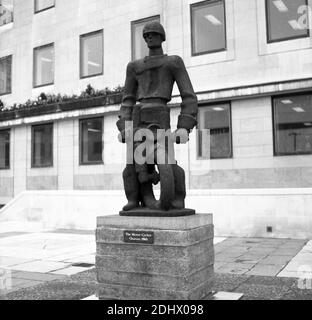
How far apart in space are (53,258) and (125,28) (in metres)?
11.3

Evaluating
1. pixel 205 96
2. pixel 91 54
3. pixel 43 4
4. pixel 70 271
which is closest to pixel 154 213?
pixel 70 271

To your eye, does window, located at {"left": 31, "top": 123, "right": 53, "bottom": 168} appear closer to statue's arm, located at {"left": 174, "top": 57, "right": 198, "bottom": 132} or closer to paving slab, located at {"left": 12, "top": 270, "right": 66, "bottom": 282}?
paving slab, located at {"left": 12, "top": 270, "right": 66, "bottom": 282}

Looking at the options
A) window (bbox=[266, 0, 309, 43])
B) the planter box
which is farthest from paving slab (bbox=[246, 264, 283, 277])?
the planter box

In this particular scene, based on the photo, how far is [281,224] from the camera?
545 inches

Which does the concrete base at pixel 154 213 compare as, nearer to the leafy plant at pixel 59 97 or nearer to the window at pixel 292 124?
the window at pixel 292 124

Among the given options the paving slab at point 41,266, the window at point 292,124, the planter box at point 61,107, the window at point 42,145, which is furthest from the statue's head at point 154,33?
the window at point 42,145

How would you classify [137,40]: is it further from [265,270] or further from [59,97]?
[265,270]

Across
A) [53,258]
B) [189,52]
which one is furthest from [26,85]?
[53,258]

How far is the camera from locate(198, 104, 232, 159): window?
1595 cm

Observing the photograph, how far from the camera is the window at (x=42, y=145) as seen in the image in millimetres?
20578

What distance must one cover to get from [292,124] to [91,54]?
972 cm

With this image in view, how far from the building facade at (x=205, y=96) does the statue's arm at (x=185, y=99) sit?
26.3 ft

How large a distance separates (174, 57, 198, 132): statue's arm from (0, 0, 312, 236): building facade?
8005mm
